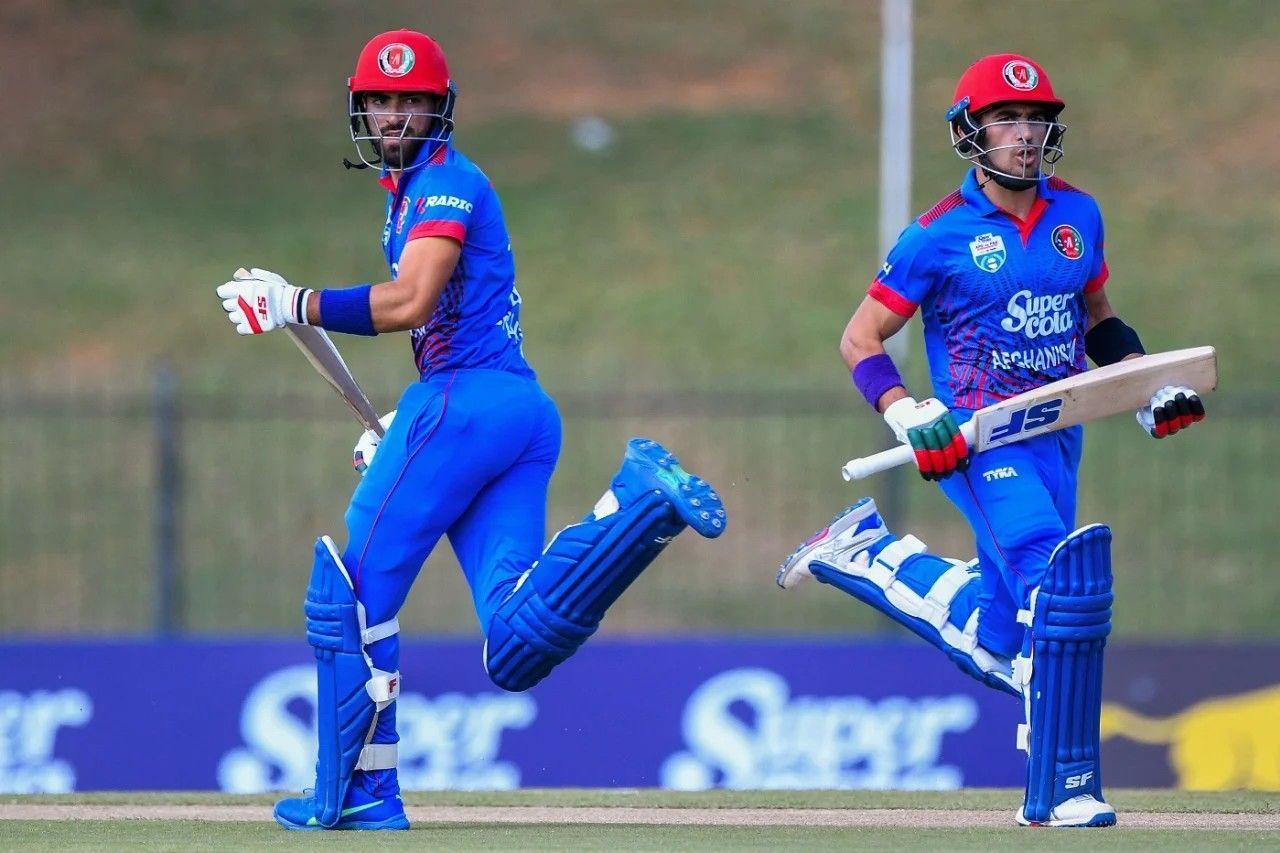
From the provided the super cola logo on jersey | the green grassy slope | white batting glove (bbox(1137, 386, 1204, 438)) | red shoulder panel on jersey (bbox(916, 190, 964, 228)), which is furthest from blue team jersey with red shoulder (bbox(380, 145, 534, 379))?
the green grassy slope

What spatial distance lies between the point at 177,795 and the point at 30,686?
2.31 metres

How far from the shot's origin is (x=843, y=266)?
2003 cm

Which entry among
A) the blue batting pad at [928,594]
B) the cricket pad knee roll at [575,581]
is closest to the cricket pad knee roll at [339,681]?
the cricket pad knee roll at [575,581]

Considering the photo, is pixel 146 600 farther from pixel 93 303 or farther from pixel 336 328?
pixel 336 328

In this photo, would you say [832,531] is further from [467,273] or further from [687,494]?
[467,273]

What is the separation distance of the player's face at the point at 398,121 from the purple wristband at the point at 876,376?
144 cm

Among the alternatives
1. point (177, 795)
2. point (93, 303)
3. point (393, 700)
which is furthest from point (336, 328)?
point (93, 303)

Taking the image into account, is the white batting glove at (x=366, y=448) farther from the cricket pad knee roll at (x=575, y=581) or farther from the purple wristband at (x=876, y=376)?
the purple wristband at (x=876, y=376)

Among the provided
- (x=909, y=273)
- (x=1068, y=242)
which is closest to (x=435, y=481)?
(x=909, y=273)

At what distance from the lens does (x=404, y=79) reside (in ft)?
19.7

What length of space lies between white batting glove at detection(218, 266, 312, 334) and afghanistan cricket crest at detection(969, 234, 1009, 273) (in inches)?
75.4

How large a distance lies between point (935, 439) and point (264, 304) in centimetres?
190

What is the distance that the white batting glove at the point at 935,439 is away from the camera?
5.99 m

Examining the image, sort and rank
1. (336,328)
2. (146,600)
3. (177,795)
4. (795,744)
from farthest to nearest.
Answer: (146,600) → (795,744) → (177,795) → (336,328)
